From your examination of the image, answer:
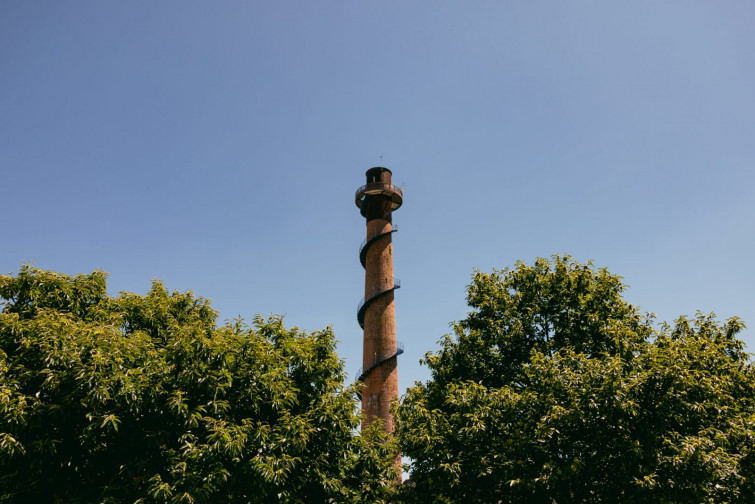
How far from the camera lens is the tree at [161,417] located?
1101cm

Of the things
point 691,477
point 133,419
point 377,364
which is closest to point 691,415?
point 691,477

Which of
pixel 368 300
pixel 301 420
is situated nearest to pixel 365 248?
pixel 368 300

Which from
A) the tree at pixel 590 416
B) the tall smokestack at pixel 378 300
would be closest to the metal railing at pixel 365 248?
the tall smokestack at pixel 378 300

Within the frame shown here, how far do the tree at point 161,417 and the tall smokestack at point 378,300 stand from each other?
1300 centimetres

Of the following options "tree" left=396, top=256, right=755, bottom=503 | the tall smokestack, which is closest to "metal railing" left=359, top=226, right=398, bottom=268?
the tall smokestack

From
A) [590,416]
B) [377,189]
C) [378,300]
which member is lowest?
[590,416]

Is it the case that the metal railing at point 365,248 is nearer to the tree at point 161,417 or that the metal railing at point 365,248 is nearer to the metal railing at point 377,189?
the metal railing at point 377,189

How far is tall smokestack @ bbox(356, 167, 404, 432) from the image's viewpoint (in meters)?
28.6

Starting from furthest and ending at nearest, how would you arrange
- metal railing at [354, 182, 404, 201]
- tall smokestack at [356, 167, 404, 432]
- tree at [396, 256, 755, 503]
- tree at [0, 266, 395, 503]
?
metal railing at [354, 182, 404, 201] → tall smokestack at [356, 167, 404, 432] → tree at [396, 256, 755, 503] → tree at [0, 266, 395, 503]

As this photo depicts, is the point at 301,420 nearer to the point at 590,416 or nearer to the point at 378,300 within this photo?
the point at 590,416

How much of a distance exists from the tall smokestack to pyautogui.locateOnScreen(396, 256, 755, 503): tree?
1154 cm

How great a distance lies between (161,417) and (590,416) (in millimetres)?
10898

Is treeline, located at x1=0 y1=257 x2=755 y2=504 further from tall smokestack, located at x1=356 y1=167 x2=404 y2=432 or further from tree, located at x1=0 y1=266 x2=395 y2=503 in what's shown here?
tall smokestack, located at x1=356 y1=167 x2=404 y2=432

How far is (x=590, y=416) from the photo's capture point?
1273 cm
